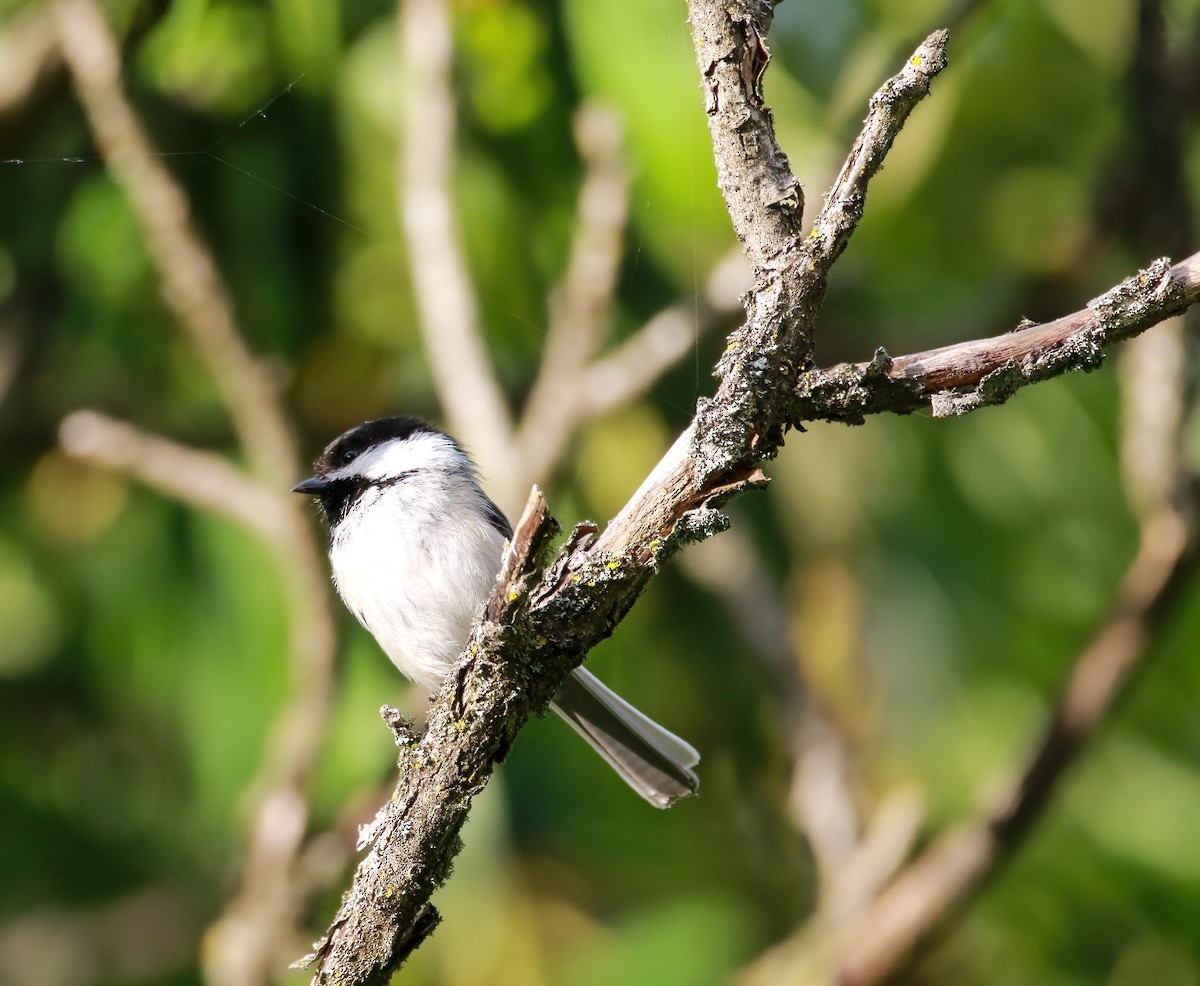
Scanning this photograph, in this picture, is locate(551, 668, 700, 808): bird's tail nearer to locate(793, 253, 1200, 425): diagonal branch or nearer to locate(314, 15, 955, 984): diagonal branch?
locate(314, 15, 955, 984): diagonal branch

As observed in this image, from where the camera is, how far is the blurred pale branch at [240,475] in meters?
2.80

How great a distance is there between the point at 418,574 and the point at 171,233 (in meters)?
1.06

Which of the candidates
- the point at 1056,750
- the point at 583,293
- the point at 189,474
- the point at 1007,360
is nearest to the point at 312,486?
the point at 189,474

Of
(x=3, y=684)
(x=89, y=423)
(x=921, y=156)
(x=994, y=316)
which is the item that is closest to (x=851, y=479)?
(x=994, y=316)

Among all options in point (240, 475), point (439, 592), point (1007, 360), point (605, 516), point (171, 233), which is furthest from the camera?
point (605, 516)

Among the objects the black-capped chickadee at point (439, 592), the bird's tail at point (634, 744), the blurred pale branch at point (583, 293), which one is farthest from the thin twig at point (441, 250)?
the bird's tail at point (634, 744)

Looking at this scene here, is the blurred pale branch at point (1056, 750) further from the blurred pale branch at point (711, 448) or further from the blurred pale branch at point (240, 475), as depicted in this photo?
the blurred pale branch at point (711, 448)

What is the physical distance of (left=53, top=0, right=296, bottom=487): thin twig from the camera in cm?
278

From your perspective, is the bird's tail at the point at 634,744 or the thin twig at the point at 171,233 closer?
the bird's tail at the point at 634,744

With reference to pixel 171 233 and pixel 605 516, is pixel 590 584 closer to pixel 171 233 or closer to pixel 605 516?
pixel 171 233

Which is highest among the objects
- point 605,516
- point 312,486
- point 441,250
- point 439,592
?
point 441,250

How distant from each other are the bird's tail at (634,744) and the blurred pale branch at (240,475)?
0.70 meters

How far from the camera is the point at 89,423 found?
3088 millimetres

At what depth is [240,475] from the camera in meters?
3.06
